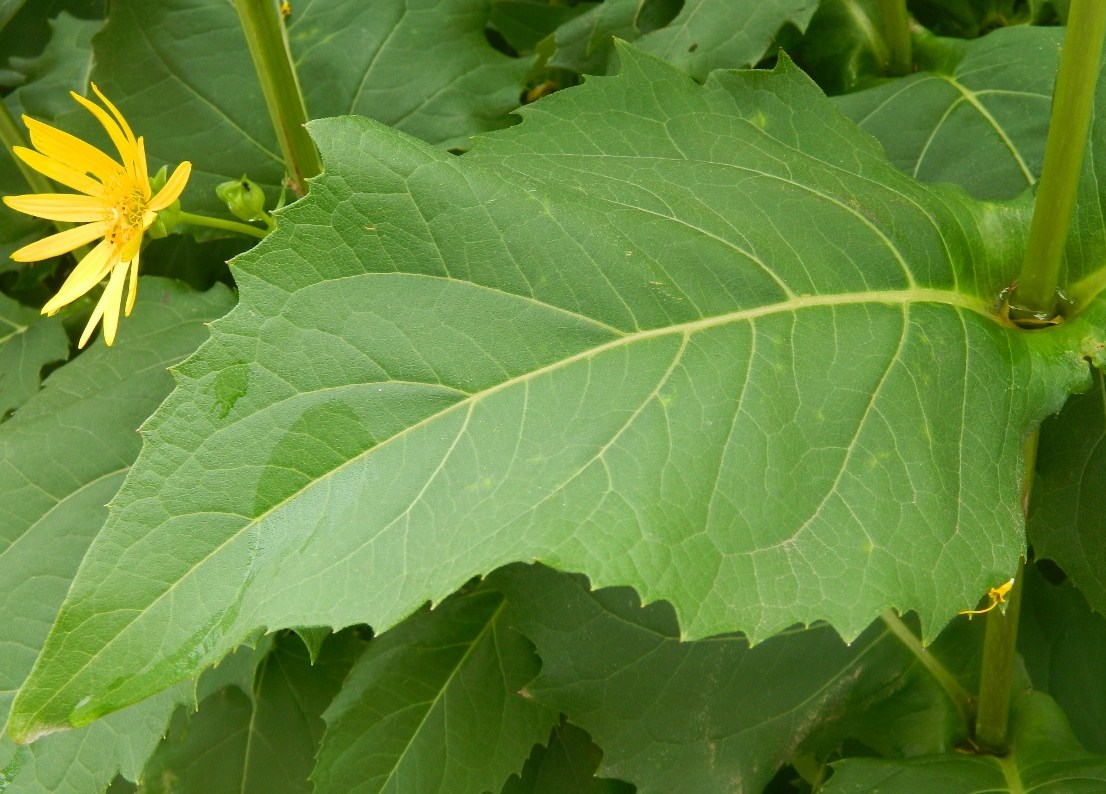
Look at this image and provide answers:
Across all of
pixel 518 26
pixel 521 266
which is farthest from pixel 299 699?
pixel 518 26

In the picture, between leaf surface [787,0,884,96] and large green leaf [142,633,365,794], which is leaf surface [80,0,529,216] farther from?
large green leaf [142,633,365,794]

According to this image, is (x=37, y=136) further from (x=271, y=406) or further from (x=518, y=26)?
(x=518, y=26)

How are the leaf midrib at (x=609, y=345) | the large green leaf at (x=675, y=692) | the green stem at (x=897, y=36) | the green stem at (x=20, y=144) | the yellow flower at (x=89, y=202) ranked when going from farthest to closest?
1. the green stem at (x=20, y=144)
2. the green stem at (x=897, y=36)
3. the large green leaf at (x=675, y=692)
4. the yellow flower at (x=89, y=202)
5. the leaf midrib at (x=609, y=345)

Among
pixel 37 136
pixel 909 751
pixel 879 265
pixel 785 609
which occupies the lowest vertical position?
pixel 909 751

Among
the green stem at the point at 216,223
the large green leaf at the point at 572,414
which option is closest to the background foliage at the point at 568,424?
the large green leaf at the point at 572,414

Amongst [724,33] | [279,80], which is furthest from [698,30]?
[279,80]

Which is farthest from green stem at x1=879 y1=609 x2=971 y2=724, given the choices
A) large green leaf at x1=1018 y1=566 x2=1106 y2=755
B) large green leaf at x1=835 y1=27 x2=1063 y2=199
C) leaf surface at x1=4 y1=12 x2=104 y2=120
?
leaf surface at x1=4 y1=12 x2=104 y2=120

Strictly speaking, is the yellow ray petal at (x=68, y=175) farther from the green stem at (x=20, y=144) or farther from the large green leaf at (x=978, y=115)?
the large green leaf at (x=978, y=115)
